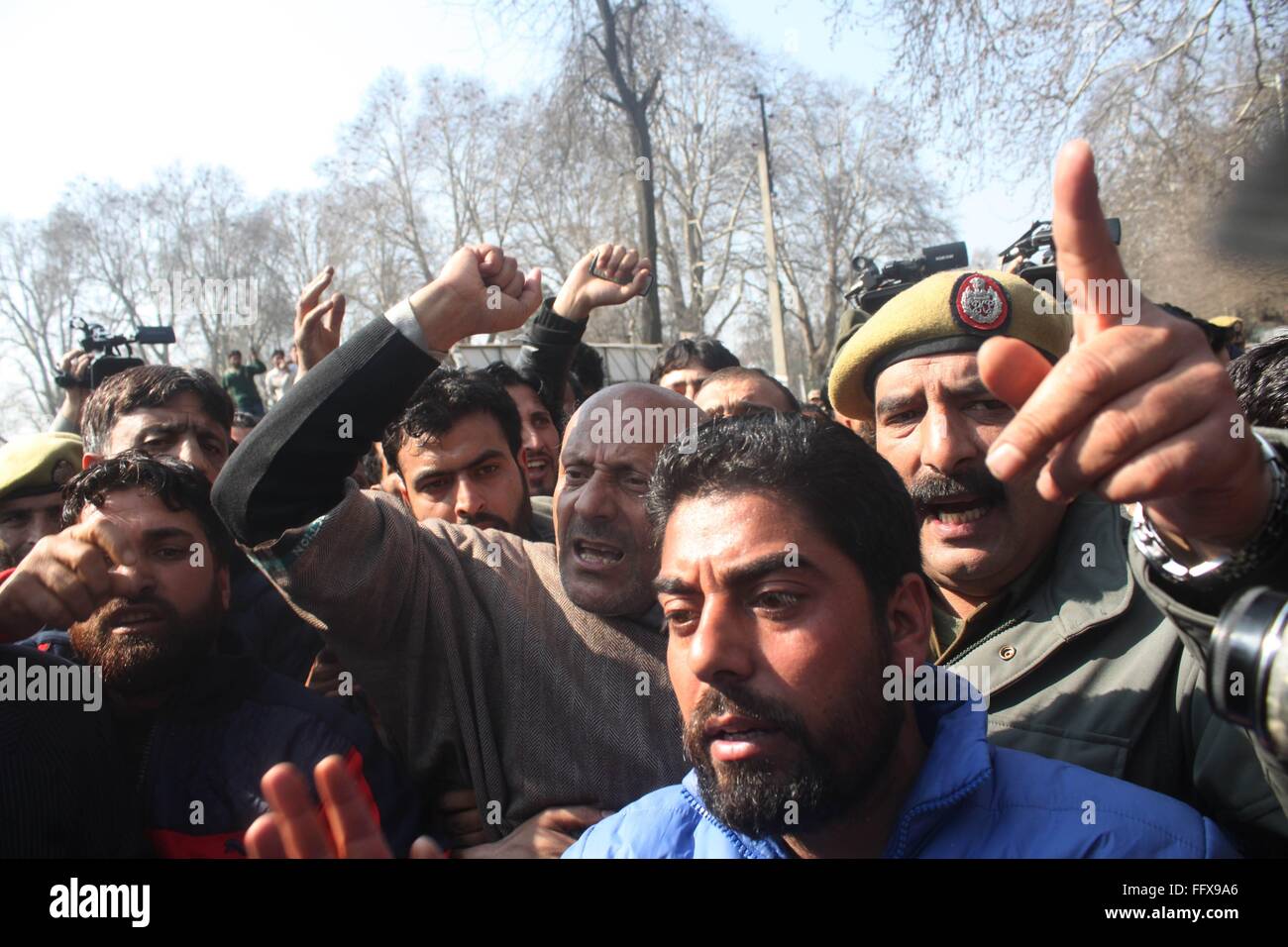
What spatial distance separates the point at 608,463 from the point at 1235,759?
1567 mm

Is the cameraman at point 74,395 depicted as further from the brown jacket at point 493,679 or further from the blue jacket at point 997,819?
the blue jacket at point 997,819

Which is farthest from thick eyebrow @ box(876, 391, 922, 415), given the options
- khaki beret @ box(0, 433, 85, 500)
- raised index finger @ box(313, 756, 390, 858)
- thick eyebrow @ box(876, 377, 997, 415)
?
khaki beret @ box(0, 433, 85, 500)

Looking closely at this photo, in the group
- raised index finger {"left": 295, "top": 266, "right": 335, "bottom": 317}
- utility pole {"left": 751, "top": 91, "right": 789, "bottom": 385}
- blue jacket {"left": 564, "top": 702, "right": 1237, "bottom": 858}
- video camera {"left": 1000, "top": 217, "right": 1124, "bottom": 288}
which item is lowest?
blue jacket {"left": 564, "top": 702, "right": 1237, "bottom": 858}

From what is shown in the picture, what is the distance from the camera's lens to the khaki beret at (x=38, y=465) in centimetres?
334

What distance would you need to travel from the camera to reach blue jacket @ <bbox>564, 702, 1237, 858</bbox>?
146 centimetres

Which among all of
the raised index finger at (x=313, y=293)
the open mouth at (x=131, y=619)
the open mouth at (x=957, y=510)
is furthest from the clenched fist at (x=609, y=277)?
the open mouth at (x=131, y=619)

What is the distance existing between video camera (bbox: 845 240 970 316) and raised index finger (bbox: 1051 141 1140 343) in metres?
2.80

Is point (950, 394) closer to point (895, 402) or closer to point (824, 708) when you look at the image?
point (895, 402)

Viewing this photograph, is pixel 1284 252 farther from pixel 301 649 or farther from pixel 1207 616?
pixel 301 649

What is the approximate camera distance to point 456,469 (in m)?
3.12

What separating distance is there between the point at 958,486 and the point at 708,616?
2.80 ft

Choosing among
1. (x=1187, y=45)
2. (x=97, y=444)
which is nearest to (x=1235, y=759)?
(x=97, y=444)

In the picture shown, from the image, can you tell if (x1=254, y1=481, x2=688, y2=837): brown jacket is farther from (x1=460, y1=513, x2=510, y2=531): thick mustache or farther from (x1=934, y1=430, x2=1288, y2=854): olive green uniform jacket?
(x1=934, y1=430, x2=1288, y2=854): olive green uniform jacket

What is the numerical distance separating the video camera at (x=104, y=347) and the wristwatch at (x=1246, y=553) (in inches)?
195
